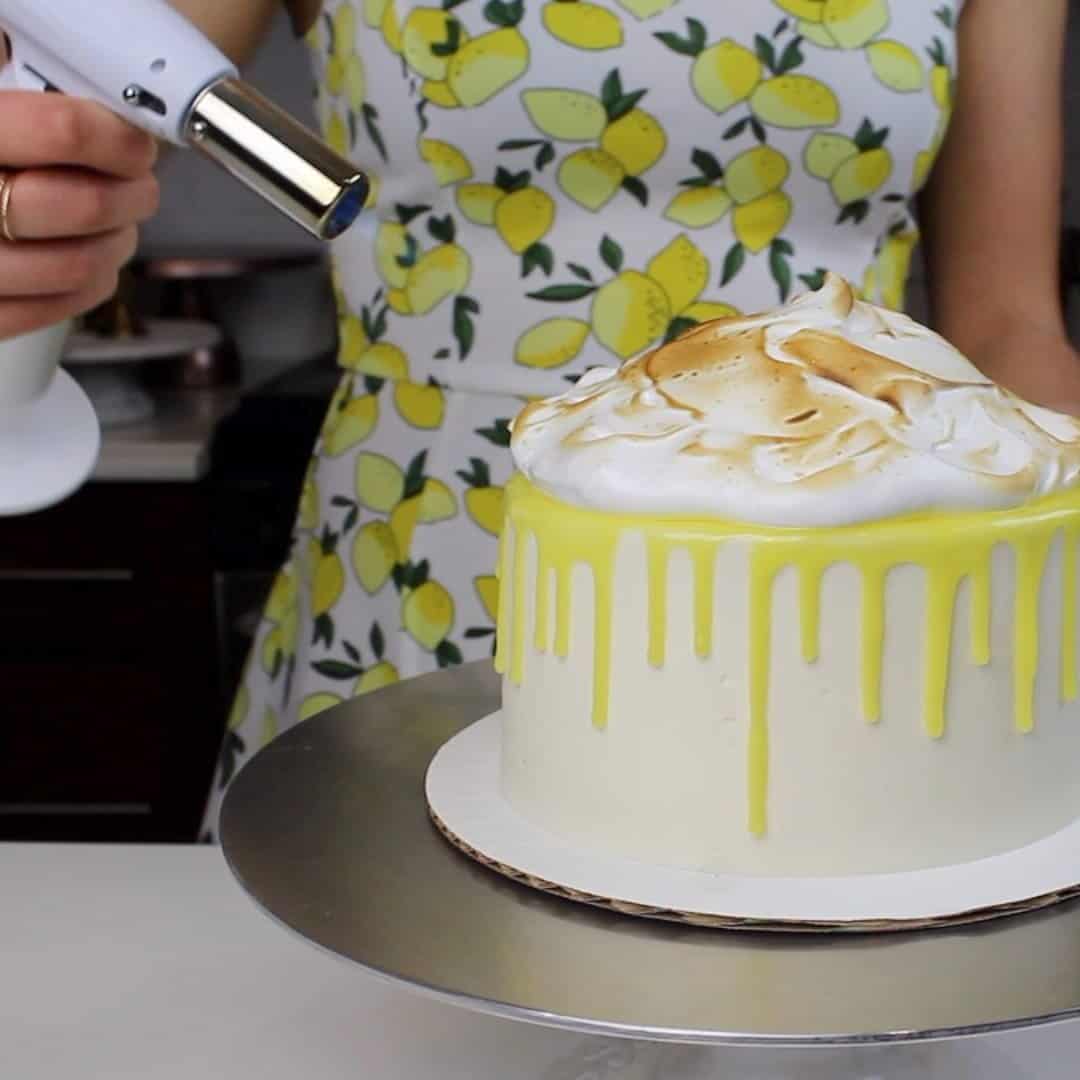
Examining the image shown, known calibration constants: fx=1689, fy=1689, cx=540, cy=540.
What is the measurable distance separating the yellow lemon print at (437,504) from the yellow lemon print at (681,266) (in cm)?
22

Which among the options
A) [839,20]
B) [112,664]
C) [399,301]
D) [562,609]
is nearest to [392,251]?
[399,301]

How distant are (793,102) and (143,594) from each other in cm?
120

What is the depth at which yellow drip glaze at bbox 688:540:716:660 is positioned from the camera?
0.67 metres

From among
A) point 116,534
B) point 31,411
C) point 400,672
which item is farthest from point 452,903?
point 116,534

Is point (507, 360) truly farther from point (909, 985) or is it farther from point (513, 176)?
point (909, 985)

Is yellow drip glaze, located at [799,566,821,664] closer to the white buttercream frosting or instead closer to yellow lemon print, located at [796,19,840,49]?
the white buttercream frosting

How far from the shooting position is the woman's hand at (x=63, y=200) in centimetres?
72

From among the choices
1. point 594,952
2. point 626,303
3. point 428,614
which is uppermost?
point 626,303

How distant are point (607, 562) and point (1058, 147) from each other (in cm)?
84

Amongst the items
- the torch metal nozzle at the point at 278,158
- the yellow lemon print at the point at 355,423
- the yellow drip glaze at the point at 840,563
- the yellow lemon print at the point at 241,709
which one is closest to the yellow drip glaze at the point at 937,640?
the yellow drip glaze at the point at 840,563

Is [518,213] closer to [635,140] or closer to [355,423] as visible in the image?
[635,140]

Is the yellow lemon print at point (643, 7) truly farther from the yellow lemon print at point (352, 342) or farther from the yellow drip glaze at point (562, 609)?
the yellow drip glaze at point (562, 609)

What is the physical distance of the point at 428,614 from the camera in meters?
1.24

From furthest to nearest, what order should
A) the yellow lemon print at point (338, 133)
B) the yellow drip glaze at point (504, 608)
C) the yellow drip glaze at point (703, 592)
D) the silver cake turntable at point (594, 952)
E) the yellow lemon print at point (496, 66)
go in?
the yellow lemon print at point (338, 133) → the yellow lemon print at point (496, 66) → the yellow drip glaze at point (504, 608) → the yellow drip glaze at point (703, 592) → the silver cake turntable at point (594, 952)
